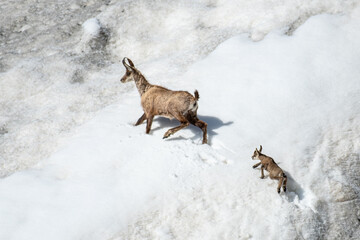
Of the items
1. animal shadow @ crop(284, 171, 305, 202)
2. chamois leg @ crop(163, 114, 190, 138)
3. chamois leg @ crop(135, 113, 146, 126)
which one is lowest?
animal shadow @ crop(284, 171, 305, 202)

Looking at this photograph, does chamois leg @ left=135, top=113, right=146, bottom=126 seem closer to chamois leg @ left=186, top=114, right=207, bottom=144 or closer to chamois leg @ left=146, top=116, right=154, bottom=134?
chamois leg @ left=146, top=116, right=154, bottom=134

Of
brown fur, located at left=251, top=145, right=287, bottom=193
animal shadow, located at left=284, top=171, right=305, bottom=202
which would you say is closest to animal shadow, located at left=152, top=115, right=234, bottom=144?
brown fur, located at left=251, top=145, right=287, bottom=193

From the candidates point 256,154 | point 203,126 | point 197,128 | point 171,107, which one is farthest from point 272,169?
point 171,107

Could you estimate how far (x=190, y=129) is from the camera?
988 centimetres

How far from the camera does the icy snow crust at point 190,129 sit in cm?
777

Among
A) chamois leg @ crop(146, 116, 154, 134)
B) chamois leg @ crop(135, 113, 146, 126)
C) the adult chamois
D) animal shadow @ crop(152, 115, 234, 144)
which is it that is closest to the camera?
the adult chamois

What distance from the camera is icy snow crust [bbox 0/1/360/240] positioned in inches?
306

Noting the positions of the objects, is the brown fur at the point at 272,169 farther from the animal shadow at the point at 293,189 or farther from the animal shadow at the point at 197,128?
the animal shadow at the point at 197,128

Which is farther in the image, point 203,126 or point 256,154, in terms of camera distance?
point 203,126

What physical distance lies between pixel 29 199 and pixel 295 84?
8.45 meters

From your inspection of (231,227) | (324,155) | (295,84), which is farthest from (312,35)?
(231,227)

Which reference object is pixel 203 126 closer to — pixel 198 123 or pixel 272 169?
pixel 198 123

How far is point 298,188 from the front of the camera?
840cm

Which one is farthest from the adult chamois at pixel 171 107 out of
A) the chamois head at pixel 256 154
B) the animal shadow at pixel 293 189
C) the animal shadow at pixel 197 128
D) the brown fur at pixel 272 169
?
the animal shadow at pixel 293 189
